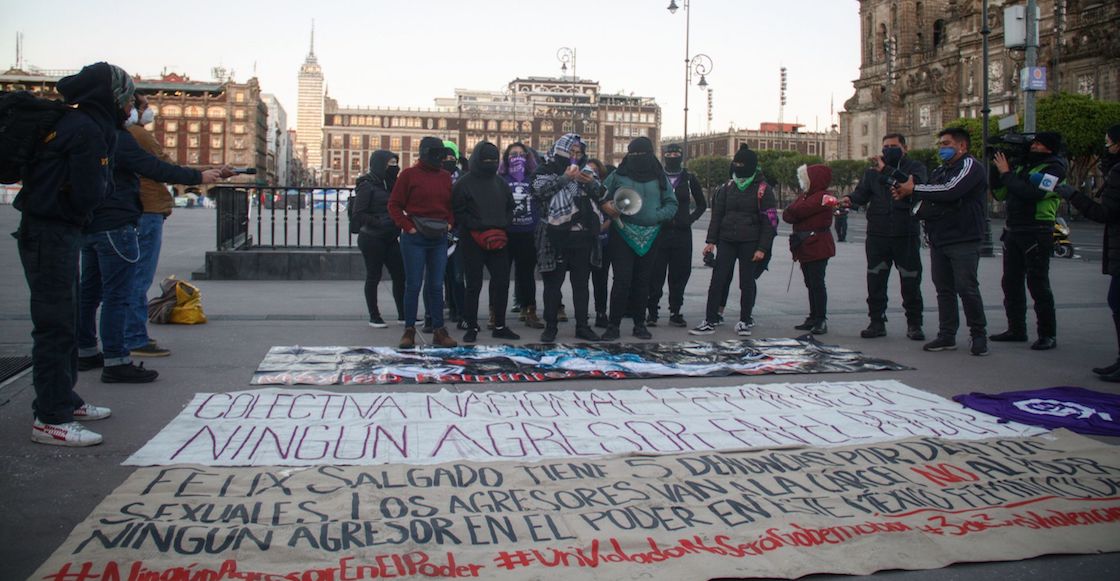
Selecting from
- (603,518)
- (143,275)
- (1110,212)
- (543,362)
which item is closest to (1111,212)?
(1110,212)

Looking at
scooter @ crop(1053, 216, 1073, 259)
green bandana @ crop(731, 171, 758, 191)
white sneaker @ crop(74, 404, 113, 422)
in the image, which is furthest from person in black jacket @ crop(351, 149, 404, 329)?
scooter @ crop(1053, 216, 1073, 259)

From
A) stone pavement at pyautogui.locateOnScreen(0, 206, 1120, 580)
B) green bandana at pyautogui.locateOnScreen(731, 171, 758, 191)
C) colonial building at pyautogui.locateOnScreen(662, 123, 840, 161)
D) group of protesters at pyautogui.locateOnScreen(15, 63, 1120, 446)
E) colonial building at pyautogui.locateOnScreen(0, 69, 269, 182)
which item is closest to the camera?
stone pavement at pyautogui.locateOnScreen(0, 206, 1120, 580)

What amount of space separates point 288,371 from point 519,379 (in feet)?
5.62

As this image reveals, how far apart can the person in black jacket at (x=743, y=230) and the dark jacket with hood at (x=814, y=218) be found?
27cm

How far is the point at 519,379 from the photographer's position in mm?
6562

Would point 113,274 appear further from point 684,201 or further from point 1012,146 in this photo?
point 1012,146

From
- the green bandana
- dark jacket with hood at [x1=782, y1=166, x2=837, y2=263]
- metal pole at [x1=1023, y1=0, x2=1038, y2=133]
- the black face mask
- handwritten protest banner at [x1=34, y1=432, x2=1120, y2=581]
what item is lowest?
handwritten protest banner at [x1=34, y1=432, x2=1120, y2=581]

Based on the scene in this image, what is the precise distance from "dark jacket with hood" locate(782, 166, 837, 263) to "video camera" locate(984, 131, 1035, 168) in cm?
150

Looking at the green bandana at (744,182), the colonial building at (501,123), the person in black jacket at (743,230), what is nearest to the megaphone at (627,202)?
the person in black jacket at (743,230)

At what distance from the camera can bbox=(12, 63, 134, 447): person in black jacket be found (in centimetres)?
473

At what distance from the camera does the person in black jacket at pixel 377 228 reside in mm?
9016

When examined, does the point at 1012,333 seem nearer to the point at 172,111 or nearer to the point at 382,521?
the point at 382,521

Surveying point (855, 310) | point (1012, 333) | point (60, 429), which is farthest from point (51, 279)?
point (855, 310)

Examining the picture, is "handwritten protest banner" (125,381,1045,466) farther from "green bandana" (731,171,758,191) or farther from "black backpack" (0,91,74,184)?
"green bandana" (731,171,758,191)
